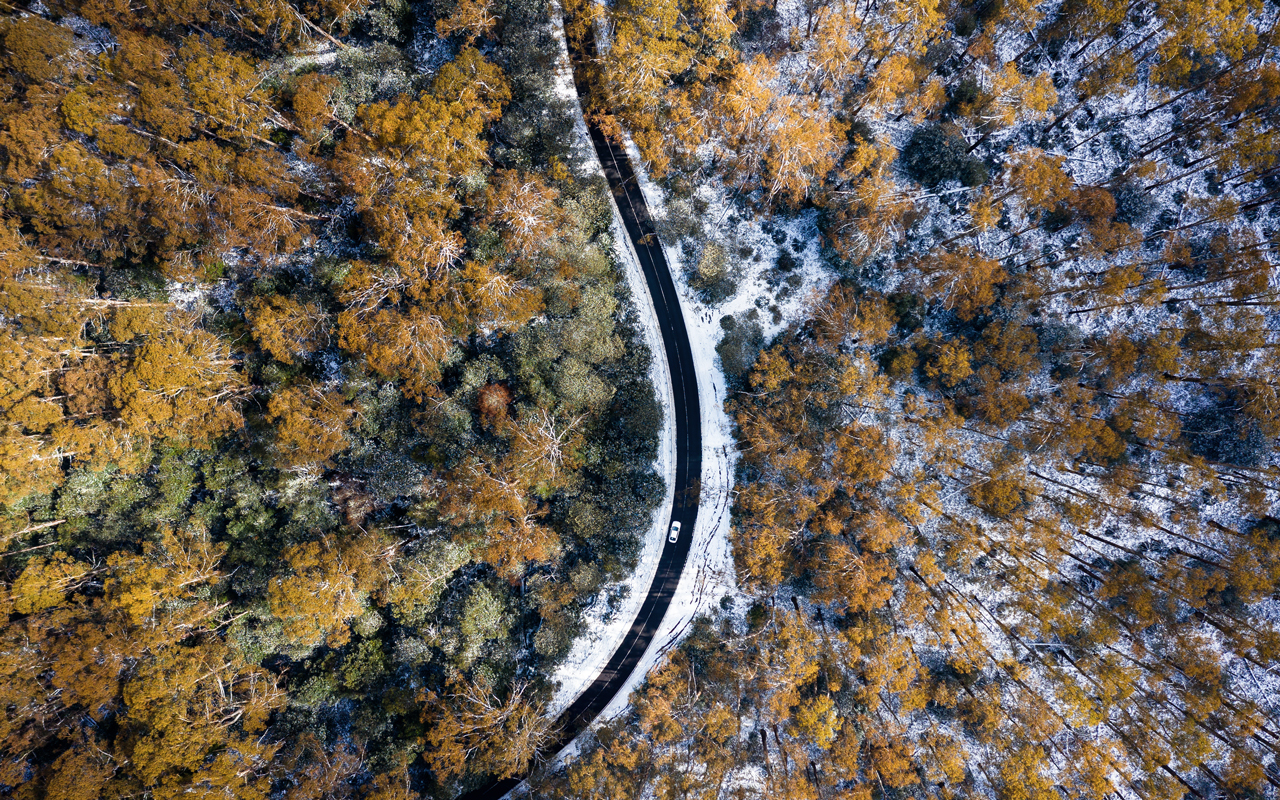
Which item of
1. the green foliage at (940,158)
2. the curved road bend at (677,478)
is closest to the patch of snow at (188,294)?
the curved road bend at (677,478)

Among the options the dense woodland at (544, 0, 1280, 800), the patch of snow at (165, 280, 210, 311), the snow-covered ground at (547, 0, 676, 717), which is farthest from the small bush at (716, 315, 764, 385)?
the patch of snow at (165, 280, 210, 311)

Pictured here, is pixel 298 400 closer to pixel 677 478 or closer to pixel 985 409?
pixel 677 478

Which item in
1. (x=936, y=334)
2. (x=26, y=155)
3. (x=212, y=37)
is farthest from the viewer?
(x=936, y=334)

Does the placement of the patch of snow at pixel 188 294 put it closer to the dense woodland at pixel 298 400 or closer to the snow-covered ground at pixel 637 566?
the dense woodland at pixel 298 400

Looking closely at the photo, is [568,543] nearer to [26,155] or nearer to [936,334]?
[936,334]

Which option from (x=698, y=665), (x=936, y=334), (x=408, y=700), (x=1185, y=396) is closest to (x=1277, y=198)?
(x=1185, y=396)

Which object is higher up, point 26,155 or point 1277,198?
point 26,155

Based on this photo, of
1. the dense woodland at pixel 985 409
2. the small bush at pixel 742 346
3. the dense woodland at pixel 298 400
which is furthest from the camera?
the small bush at pixel 742 346

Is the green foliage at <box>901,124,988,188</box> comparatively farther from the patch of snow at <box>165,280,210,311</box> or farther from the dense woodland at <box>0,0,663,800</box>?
the patch of snow at <box>165,280,210,311</box>

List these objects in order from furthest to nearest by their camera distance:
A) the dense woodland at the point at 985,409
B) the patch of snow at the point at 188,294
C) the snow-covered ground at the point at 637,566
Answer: the snow-covered ground at the point at 637,566, the patch of snow at the point at 188,294, the dense woodland at the point at 985,409
